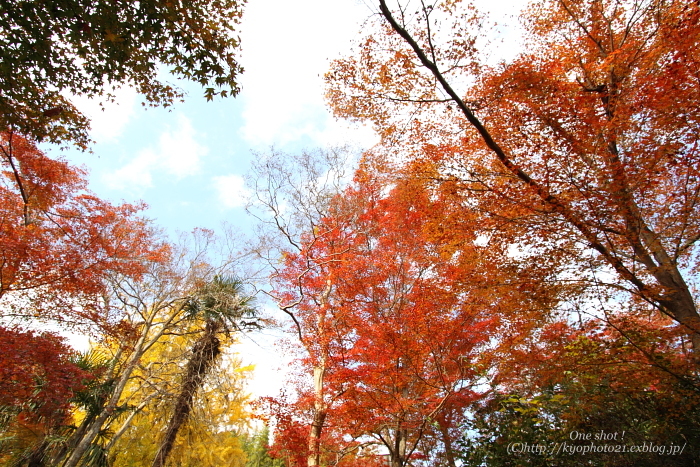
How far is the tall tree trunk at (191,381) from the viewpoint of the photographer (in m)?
9.08

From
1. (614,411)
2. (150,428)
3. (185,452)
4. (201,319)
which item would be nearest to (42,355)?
(201,319)

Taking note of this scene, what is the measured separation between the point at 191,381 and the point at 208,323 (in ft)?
5.66

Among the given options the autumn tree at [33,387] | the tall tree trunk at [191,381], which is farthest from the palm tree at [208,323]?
the autumn tree at [33,387]

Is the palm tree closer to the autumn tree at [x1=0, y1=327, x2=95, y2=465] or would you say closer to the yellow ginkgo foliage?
the yellow ginkgo foliage

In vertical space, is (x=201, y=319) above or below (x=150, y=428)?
above

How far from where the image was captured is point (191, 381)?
988 centimetres

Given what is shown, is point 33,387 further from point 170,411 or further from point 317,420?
point 317,420

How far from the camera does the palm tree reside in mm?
9617

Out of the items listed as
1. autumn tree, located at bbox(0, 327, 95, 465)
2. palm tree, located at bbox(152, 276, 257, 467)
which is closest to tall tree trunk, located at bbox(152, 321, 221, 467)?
palm tree, located at bbox(152, 276, 257, 467)

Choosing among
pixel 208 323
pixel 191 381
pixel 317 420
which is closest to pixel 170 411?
pixel 191 381

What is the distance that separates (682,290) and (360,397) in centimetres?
561

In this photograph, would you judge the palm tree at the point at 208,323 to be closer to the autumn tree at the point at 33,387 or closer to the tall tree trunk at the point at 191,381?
the tall tree trunk at the point at 191,381

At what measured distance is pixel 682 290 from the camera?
4.64 meters

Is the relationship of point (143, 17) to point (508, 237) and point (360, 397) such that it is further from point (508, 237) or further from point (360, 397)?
point (360, 397)
